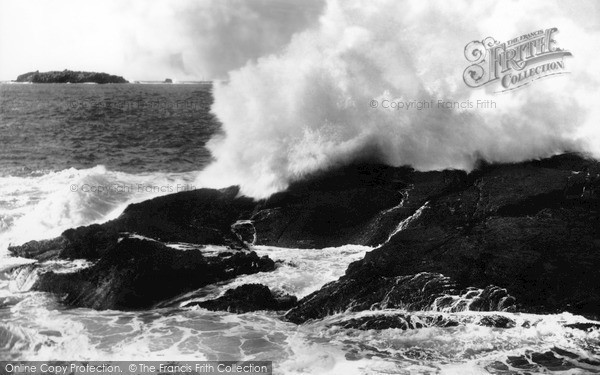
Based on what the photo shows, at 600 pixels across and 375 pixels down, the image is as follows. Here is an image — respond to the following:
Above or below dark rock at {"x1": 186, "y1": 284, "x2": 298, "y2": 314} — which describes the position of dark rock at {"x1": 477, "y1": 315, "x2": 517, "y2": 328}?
below

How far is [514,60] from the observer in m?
12.1

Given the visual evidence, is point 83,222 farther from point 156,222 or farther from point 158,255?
point 158,255

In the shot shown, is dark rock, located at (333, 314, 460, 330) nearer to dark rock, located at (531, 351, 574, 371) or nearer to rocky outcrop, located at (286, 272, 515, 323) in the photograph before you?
rocky outcrop, located at (286, 272, 515, 323)

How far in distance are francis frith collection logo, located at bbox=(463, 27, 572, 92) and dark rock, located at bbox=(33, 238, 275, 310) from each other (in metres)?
7.21

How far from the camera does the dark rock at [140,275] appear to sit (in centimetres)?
811

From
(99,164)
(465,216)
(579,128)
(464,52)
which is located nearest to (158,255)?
(465,216)

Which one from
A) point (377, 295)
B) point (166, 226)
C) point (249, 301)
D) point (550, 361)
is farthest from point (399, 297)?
point (166, 226)

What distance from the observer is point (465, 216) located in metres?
9.10

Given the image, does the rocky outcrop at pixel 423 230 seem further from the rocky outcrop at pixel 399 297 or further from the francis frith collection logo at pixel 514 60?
the francis frith collection logo at pixel 514 60

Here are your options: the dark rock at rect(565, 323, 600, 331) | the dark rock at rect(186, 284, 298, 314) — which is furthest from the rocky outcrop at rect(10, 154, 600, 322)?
the dark rock at rect(186, 284, 298, 314)

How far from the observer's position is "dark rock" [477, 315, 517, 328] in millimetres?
6832

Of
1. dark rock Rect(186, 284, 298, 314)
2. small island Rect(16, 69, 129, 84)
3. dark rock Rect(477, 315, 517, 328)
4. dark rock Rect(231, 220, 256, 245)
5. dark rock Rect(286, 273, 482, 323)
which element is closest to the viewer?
dark rock Rect(477, 315, 517, 328)

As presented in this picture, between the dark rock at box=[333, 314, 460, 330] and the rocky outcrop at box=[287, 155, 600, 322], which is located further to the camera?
the rocky outcrop at box=[287, 155, 600, 322]

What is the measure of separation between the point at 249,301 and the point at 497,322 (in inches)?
144
